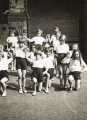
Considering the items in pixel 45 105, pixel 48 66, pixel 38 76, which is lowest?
pixel 45 105

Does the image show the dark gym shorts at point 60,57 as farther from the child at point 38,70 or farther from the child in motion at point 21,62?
the child in motion at point 21,62

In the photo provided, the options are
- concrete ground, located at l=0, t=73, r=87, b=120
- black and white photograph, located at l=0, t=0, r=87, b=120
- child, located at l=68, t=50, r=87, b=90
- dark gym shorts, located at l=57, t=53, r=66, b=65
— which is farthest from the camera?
dark gym shorts, located at l=57, t=53, r=66, b=65

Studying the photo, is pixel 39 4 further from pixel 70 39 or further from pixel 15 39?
pixel 15 39

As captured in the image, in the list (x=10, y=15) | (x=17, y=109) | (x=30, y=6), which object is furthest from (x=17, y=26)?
(x=17, y=109)

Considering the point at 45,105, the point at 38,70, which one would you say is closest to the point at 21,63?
the point at 38,70

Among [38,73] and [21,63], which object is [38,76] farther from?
[21,63]

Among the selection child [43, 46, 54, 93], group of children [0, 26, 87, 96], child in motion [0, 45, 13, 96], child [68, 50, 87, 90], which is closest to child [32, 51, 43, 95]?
group of children [0, 26, 87, 96]

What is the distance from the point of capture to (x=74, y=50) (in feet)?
36.4

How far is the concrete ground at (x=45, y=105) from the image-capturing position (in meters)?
8.55

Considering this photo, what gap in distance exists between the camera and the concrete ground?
855 cm

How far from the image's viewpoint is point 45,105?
9.38 m

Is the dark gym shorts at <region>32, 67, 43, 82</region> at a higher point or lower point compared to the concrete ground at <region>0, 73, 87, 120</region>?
higher

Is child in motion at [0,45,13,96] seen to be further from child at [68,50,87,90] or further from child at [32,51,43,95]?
child at [68,50,87,90]

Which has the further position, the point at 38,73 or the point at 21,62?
the point at 21,62
